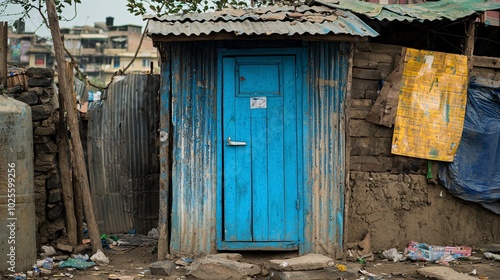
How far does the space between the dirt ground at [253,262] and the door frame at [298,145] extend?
15 cm

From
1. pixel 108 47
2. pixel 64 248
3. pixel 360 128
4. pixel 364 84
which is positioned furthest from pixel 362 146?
pixel 108 47

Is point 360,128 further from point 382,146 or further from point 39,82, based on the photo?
point 39,82

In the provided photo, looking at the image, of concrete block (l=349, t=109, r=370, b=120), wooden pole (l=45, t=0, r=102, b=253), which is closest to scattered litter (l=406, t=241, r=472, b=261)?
concrete block (l=349, t=109, r=370, b=120)

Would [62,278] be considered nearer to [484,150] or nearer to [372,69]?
[372,69]

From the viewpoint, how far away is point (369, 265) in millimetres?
6754

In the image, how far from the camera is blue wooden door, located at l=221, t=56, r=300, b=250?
6688mm

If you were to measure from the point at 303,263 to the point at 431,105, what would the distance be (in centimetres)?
248

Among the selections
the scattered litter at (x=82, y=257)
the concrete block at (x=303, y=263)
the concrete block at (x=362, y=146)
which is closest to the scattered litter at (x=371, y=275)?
the concrete block at (x=303, y=263)

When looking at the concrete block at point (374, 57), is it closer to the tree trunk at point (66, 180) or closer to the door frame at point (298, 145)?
the door frame at point (298, 145)

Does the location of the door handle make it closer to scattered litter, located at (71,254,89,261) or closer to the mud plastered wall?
the mud plastered wall

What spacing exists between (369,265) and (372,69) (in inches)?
85.7

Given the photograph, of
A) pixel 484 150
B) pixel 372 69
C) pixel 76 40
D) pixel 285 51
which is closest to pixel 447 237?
pixel 484 150

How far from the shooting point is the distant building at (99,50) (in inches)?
2124

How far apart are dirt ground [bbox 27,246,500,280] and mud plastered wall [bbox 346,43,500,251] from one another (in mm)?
417
